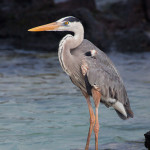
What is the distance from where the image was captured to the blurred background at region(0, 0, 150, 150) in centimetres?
574

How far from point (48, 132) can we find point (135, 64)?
23.7 ft

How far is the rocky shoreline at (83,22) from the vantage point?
16.5m

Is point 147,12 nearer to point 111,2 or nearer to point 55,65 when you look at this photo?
point 111,2

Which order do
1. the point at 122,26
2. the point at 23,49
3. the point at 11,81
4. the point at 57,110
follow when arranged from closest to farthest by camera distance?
1. the point at 57,110
2. the point at 11,81
3. the point at 23,49
4. the point at 122,26

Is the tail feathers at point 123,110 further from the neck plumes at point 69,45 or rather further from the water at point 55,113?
the neck plumes at point 69,45

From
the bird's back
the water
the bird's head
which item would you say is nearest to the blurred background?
the water

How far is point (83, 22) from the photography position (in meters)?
16.5

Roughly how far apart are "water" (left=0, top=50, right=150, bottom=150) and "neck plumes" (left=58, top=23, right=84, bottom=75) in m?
1.10

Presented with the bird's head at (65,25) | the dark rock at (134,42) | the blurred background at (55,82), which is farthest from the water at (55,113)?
the dark rock at (134,42)

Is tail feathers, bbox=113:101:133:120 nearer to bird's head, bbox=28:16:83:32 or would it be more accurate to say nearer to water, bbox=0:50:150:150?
water, bbox=0:50:150:150

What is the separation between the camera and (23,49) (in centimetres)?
1767

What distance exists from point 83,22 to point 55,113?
987 cm

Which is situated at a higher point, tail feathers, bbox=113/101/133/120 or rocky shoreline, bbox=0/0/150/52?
tail feathers, bbox=113/101/133/120

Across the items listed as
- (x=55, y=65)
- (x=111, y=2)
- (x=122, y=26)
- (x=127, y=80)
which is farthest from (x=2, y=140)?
(x=111, y=2)
